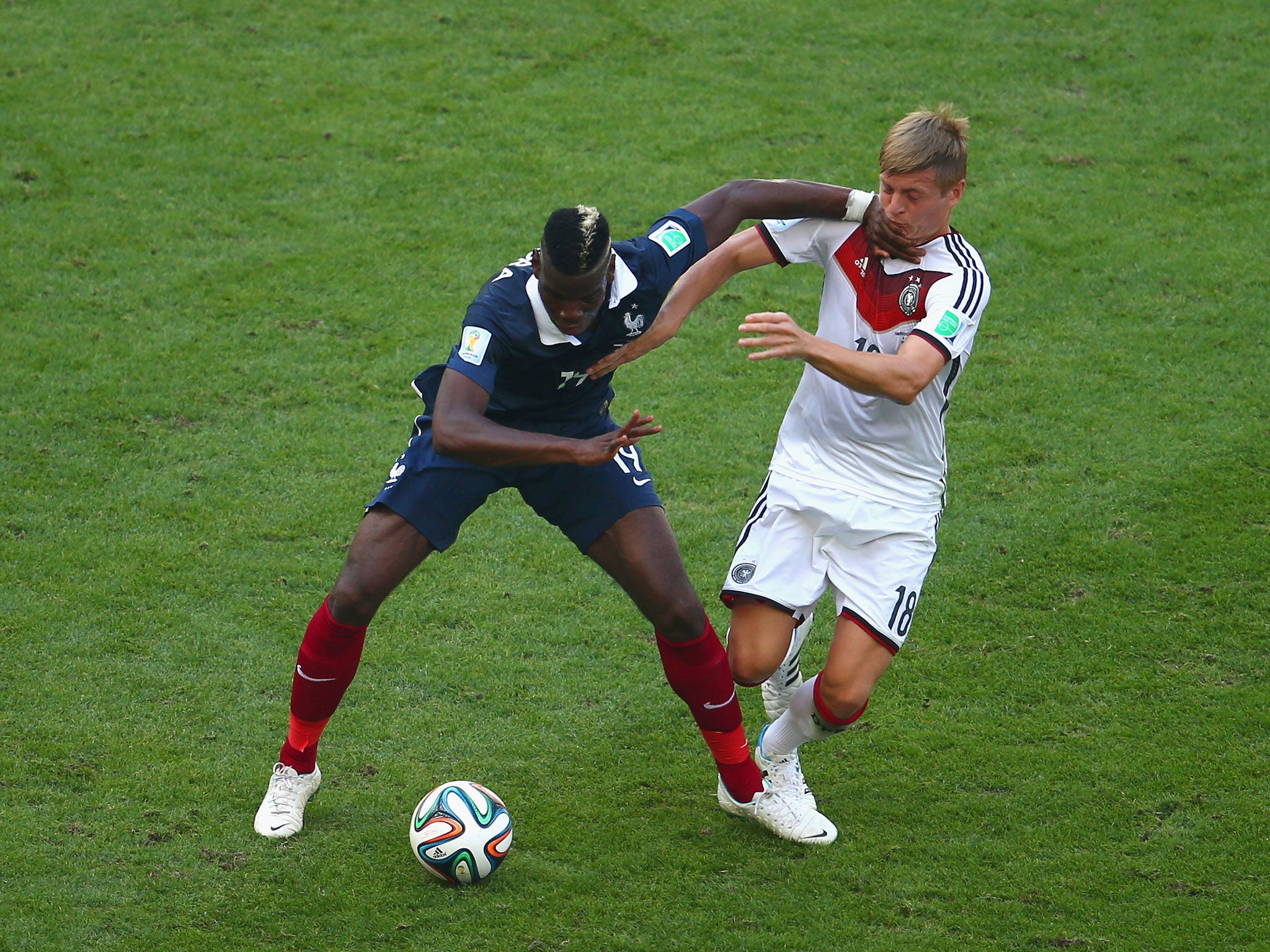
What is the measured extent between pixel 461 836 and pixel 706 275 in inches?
85.4

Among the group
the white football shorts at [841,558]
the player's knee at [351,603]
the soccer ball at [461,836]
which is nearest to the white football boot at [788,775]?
the white football shorts at [841,558]

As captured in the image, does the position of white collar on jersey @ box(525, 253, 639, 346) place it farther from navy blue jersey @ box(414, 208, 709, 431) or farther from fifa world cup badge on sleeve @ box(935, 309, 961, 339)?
fifa world cup badge on sleeve @ box(935, 309, 961, 339)

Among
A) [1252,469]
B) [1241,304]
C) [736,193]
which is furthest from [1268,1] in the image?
[736,193]

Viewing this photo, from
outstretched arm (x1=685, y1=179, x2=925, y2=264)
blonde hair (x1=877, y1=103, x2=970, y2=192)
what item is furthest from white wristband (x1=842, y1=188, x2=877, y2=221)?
blonde hair (x1=877, y1=103, x2=970, y2=192)

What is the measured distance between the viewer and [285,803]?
4910mm

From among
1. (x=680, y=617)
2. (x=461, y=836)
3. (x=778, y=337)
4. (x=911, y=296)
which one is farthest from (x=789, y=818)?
(x=911, y=296)

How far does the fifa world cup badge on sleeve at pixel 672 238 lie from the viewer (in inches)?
190

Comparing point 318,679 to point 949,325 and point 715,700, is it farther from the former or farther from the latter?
point 949,325

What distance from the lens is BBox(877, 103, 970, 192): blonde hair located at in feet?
15.4

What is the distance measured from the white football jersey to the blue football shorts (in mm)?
704

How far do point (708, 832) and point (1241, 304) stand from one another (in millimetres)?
5427

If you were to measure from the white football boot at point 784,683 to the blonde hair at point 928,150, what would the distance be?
1.69 meters

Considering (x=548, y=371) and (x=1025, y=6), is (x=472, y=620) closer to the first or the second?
(x=548, y=371)

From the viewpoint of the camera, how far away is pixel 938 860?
4.80 m
